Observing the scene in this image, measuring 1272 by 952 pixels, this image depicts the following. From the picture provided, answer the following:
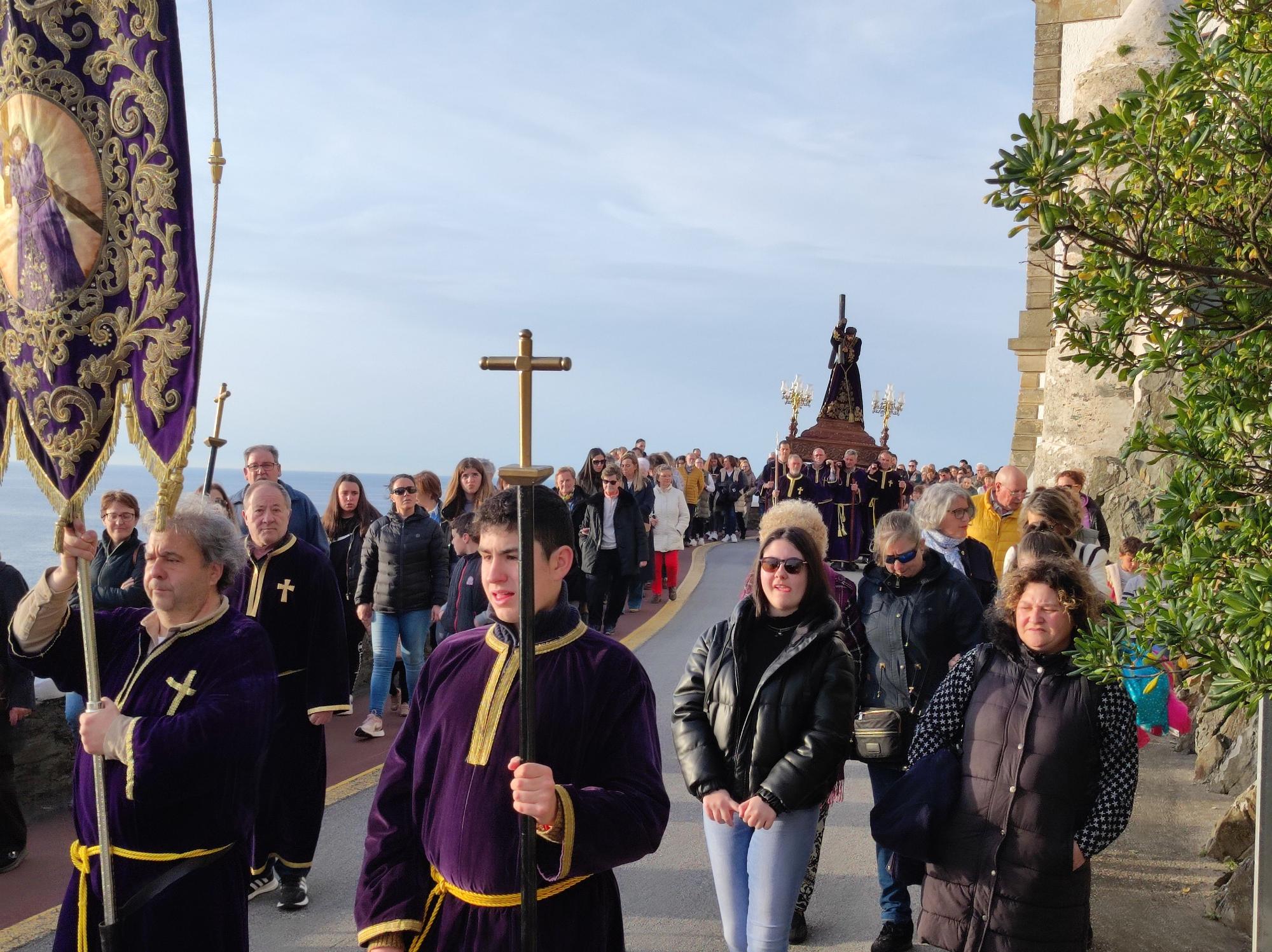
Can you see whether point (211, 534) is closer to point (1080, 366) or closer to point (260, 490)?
point (260, 490)

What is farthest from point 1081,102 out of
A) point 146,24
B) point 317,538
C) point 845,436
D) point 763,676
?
point 845,436

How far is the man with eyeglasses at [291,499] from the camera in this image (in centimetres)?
735

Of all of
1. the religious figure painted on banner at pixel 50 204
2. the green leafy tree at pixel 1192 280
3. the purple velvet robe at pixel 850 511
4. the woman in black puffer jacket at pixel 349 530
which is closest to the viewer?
the green leafy tree at pixel 1192 280

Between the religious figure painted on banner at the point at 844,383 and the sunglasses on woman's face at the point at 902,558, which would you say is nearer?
the sunglasses on woman's face at the point at 902,558

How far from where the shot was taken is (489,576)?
120 inches

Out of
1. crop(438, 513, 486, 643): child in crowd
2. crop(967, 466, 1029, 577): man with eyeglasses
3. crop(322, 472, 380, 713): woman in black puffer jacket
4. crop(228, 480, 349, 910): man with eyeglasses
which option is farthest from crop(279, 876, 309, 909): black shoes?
crop(967, 466, 1029, 577): man with eyeglasses

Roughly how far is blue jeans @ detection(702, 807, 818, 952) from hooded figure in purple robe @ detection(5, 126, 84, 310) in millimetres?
2856

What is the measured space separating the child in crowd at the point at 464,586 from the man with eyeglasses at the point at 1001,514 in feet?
10.9

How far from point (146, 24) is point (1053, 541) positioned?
12.8ft

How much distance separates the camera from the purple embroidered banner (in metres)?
3.49

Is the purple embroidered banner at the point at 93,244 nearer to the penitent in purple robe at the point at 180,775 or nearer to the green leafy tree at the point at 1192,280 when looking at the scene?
the penitent in purple robe at the point at 180,775

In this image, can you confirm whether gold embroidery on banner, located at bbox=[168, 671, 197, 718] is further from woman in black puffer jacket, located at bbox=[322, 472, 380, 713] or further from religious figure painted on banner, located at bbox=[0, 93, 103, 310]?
woman in black puffer jacket, located at bbox=[322, 472, 380, 713]

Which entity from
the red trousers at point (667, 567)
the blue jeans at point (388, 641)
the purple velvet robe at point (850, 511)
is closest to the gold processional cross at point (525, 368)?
the blue jeans at point (388, 641)

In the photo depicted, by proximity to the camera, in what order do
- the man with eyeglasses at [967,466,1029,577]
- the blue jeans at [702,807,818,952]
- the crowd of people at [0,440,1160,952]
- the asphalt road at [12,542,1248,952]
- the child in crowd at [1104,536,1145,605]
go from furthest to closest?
1. the man with eyeglasses at [967,466,1029,577]
2. the child in crowd at [1104,536,1145,605]
3. the asphalt road at [12,542,1248,952]
4. the blue jeans at [702,807,818,952]
5. the crowd of people at [0,440,1160,952]
